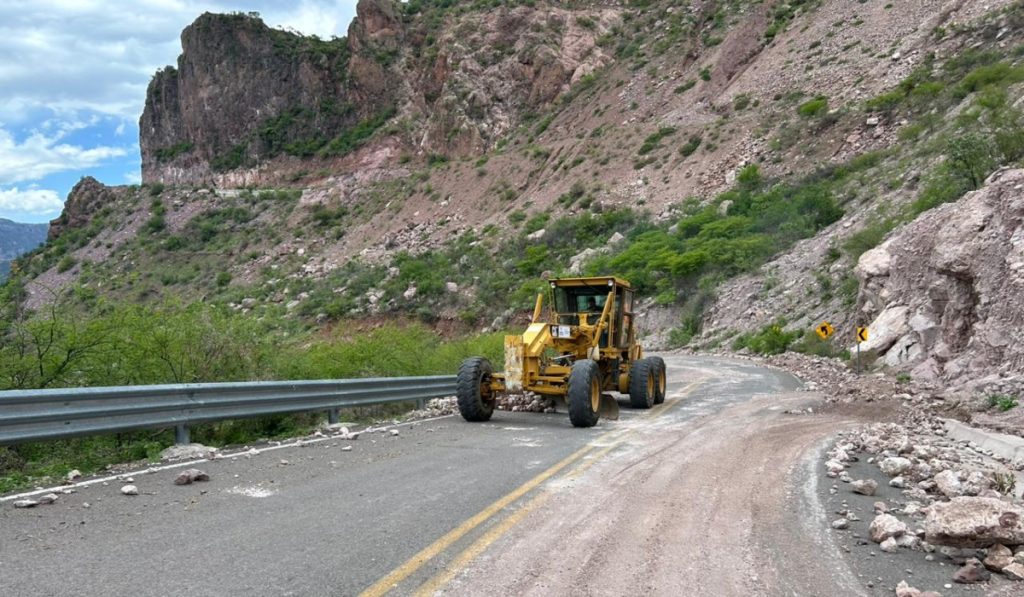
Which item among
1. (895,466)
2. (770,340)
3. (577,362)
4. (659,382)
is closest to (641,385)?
(659,382)

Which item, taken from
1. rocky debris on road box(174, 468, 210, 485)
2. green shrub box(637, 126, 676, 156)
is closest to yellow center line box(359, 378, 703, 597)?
rocky debris on road box(174, 468, 210, 485)

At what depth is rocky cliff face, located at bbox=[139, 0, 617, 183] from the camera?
6969cm

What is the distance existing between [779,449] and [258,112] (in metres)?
88.9

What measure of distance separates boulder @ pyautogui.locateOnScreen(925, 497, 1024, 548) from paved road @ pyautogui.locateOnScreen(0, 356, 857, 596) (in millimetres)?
696

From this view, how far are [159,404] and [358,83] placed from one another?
3121 inches

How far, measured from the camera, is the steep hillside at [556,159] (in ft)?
112

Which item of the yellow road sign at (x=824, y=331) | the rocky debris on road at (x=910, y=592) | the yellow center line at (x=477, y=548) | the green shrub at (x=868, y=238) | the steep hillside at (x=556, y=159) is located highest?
the steep hillside at (x=556, y=159)

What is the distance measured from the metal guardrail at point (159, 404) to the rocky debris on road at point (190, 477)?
3.83ft

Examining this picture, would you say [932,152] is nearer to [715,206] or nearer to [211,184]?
[715,206]

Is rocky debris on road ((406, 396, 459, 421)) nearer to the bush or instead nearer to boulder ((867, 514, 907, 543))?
boulder ((867, 514, 907, 543))

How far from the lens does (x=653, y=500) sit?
20.1ft

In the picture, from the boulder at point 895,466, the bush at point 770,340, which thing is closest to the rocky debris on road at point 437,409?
the boulder at point 895,466

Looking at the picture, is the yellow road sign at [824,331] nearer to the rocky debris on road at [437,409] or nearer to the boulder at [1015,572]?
the rocky debris on road at [437,409]

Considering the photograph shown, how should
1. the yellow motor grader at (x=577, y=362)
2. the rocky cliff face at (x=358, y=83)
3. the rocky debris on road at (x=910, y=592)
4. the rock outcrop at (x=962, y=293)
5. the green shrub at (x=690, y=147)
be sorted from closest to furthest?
the rocky debris on road at (x=910, y=592), the yellow motor grader at (x=577, y=362), the rock outcrop at (x=962, y=293), the green shrub at (x=690, y=147), the rocky cliff face at (x=358, y=83)
